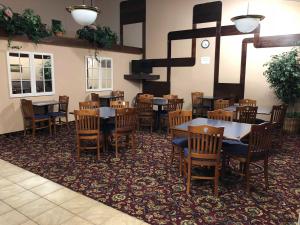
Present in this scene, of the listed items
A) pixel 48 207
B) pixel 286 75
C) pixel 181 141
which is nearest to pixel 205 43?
pixel 286 75

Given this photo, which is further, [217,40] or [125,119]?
[217,40]

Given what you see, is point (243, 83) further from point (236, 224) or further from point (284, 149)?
point (236, 224)

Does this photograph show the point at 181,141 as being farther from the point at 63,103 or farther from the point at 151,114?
the point at 63,103

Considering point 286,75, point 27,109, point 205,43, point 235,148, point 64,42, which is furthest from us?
point 205,43

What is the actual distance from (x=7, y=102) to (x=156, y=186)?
4.39 metres

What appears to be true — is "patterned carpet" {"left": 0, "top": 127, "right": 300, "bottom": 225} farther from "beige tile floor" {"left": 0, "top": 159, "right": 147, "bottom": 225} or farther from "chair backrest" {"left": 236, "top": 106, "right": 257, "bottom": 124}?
"chair backrest" {"left": 236, "top": 106, "right": 257, "bottom": 124}

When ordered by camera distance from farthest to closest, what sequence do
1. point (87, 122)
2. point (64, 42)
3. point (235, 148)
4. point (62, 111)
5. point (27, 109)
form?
1. point (64, 42)
2. point (62, 111)
3. point (27, 109)
4. point (87, 122)
5. point (235, 148)

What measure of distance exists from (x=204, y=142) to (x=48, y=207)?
1938 mm

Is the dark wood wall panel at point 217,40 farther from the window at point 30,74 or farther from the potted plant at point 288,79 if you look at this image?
the window at point 30,74

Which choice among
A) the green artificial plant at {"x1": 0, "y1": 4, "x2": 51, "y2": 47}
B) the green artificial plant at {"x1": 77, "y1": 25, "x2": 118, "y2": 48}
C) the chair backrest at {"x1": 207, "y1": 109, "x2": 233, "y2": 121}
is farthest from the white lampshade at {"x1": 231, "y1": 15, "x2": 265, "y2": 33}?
the green artificial plant at {"x1": 0, "y1": 4, "x2": 51, "y2": 47}

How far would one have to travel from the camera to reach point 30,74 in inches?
241

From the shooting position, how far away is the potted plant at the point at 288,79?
577 centimetres

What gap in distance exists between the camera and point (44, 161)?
13.6ft

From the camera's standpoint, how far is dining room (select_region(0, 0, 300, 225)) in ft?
9.41
